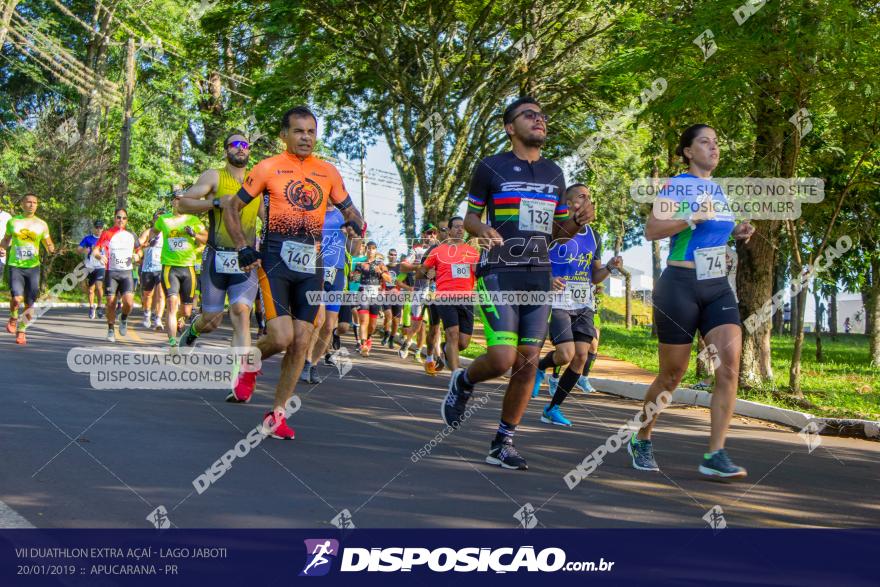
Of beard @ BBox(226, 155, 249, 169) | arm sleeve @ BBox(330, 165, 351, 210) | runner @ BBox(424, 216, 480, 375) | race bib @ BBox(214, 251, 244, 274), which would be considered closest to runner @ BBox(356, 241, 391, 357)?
runner @ BBox(424, 216, 480, 375)

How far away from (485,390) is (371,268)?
291 inches

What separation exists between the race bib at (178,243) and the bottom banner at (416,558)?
29.5 ft

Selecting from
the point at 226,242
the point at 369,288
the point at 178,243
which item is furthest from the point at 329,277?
the point at 369,288

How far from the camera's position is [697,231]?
6.25 m

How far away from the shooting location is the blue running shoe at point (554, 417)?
8852mm

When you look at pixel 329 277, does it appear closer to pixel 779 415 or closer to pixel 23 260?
pixel 779 415

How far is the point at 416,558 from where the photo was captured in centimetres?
395

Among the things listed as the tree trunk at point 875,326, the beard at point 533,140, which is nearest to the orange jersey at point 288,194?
the beard at point 533,140

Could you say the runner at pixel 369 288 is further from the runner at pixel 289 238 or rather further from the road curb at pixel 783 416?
the runner at pixel 289 238

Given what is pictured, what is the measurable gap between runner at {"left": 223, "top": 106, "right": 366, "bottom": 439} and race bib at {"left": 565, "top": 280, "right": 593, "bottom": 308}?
315cm

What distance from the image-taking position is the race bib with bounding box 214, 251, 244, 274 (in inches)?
352

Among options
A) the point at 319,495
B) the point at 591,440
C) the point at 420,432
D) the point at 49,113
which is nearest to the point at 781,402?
the point at 591,440

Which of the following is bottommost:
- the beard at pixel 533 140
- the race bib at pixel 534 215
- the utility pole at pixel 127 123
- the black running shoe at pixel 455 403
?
the black running shoe at pixel 455 403

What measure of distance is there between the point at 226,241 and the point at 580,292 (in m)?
3.39
